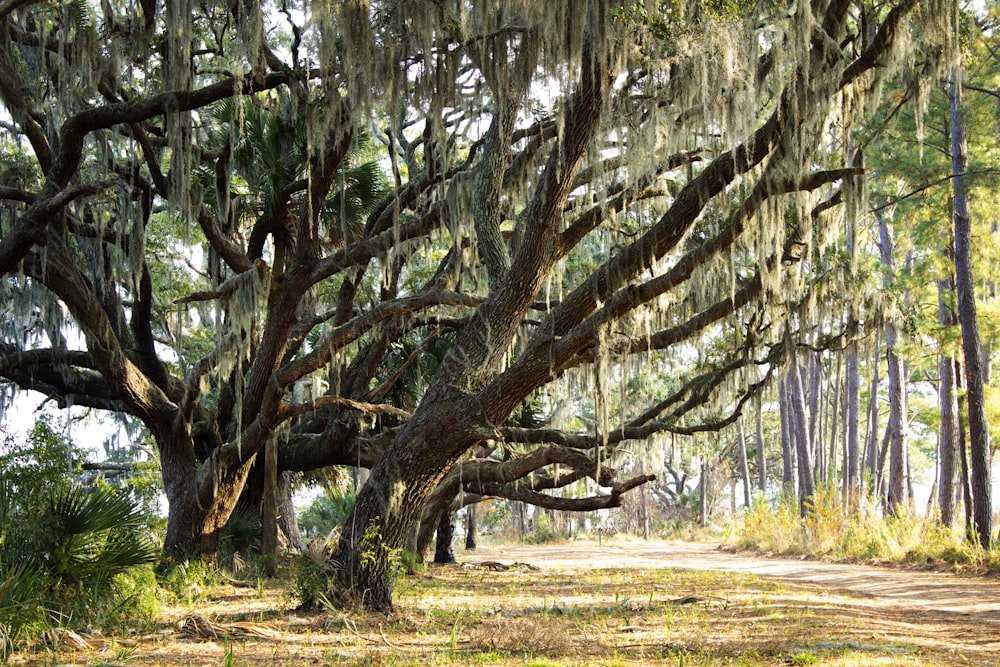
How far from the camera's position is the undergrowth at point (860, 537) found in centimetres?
1034

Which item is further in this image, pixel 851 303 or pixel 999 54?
pixel 999 54

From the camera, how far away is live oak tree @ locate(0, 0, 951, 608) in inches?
218

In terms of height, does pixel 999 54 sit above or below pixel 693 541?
above

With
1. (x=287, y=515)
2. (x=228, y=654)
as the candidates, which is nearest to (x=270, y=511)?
(x=287, y=515)

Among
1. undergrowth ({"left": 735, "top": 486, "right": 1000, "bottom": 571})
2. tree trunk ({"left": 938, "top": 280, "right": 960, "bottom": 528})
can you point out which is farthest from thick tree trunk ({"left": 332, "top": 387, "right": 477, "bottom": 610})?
tree trunk ({"left": 938, "top": 280, "right": 960, "bottom": 528})

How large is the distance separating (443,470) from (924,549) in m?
7.83

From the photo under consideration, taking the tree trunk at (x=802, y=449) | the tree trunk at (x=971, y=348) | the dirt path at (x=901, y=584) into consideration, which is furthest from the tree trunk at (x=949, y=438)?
the tree trunk at (x=802, y=449)

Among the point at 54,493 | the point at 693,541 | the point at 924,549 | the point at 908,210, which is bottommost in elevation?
the point at 693,541

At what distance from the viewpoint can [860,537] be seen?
41.8 feet

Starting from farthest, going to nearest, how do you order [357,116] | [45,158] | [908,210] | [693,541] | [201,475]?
1. [693,541]
2. [908,210]
3. [201,475]
4. [45,158]
5. [357,116]

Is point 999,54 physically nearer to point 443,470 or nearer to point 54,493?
point 443,470

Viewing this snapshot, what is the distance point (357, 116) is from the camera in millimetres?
6344

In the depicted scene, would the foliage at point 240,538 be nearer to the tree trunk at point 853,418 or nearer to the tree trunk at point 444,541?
the tree trunk at point 444,541

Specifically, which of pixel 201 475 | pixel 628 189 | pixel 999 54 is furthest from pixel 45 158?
pixel 999 54
